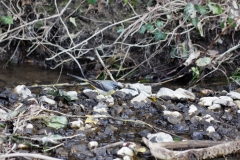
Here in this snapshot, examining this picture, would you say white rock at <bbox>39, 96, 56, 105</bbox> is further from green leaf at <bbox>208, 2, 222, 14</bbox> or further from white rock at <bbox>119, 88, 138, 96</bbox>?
green leaf at <bbox>208, 2, 222, 14</bbox>

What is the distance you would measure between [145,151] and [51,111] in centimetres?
82

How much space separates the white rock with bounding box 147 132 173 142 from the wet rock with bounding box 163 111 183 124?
32 centimetres

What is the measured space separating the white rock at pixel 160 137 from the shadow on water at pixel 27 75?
1.73 metres

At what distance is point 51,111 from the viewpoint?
2727mm

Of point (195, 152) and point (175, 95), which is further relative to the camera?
point (175, 95)

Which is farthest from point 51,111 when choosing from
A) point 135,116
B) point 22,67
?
point 22,67

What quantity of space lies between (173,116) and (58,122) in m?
0.92

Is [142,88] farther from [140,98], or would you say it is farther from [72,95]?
[72,95]

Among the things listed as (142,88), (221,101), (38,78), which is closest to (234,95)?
(221,101)

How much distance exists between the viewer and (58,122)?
8.52ft

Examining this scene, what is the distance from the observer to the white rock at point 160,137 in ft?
8.07

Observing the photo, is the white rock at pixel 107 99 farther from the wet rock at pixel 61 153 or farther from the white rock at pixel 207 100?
the wet rock at pixel 61 153

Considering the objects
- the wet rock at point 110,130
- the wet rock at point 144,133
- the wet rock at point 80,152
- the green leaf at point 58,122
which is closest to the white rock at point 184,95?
the wet rock at point 144,133

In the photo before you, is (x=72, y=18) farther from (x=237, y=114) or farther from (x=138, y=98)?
(x=237, y=114)
